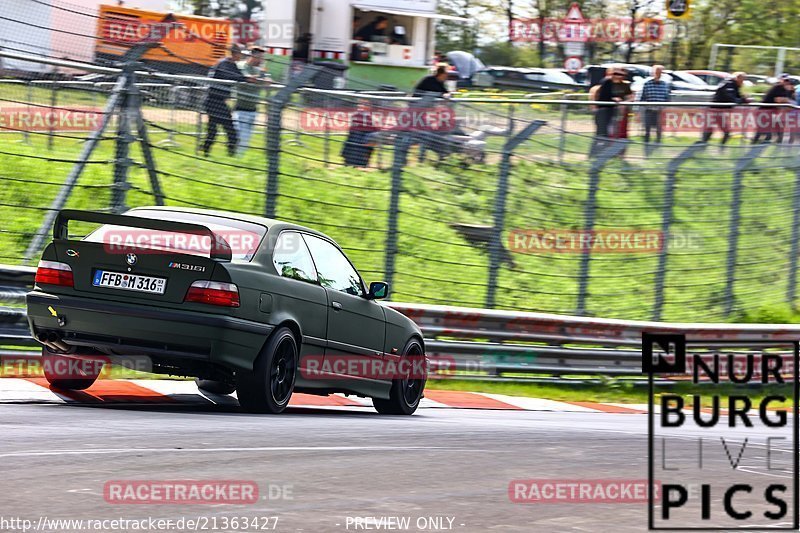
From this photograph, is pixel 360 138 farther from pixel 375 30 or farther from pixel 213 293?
pixel 375 30

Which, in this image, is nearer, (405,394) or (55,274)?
(55,274)

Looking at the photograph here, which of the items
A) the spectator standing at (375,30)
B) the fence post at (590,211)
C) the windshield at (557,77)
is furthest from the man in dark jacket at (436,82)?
the windshield at (557,77)

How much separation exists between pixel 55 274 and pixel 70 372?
106 centimetres

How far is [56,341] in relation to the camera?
28.6ft

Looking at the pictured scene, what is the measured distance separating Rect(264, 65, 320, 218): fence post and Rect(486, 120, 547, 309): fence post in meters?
2.66

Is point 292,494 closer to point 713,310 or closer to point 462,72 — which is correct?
point 713,310

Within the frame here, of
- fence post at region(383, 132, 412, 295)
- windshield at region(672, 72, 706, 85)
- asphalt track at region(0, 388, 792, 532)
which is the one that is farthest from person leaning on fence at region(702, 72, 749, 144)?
windshield at region(672, 72, 706, 85)

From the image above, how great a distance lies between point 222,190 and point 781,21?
44962 mm

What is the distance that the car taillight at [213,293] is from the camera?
27.5ft

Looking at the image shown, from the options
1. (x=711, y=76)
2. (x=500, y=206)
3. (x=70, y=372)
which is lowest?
(x=70, y=372)

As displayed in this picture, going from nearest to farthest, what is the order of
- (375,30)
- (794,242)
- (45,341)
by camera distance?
1. (45,341)
2. (794,242)
3. (375,30)

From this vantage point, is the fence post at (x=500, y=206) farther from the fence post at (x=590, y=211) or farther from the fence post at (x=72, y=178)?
the fence post at (x=72, y=178)

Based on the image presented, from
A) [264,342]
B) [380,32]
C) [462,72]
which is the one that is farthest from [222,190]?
[462,72]

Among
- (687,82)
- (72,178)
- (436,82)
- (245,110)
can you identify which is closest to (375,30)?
(687,82)
